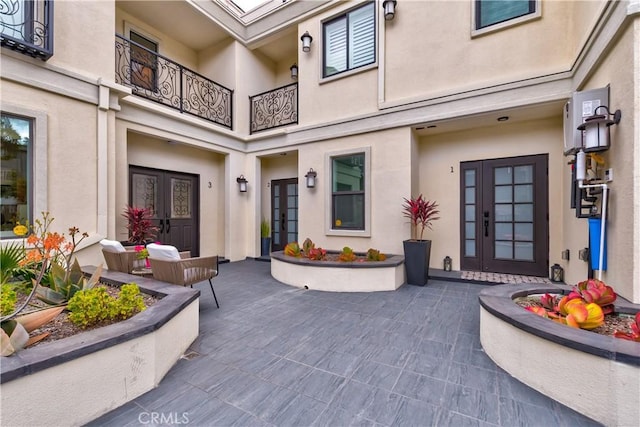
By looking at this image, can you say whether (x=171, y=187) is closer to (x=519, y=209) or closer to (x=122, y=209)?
(x=122, y=209)

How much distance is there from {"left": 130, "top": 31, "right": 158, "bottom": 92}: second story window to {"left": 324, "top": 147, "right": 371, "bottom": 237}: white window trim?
4249mm

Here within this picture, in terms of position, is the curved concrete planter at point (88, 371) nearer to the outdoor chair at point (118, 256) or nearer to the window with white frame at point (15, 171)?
the outdoor chair at point (118, 256)

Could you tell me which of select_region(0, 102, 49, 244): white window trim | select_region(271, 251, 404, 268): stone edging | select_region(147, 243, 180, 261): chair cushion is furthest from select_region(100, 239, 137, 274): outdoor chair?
select_region(271, 251, 404, 268): stone edging

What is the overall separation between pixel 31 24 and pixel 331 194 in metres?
5.30

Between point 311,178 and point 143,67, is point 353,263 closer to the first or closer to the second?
point 311,178

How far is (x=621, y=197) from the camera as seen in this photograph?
252 centimetres

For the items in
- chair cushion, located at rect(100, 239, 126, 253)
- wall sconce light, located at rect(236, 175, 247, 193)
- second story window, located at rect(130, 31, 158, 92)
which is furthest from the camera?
wall sconce light, located at rect(236, 175, 247, 193)

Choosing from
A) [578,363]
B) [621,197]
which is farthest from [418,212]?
[578,363]

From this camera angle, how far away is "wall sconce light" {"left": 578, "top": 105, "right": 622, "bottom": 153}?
105 inches

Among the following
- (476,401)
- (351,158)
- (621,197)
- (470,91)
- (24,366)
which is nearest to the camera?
(24,366)

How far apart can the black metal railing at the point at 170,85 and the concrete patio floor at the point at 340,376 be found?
506 cm

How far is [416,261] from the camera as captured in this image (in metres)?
4.79

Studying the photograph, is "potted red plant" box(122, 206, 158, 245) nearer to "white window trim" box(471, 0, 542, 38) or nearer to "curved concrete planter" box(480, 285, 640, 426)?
"curved concrete planter" box(480, 285, 640, 426)

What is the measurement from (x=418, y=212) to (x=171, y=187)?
5.57 metres
